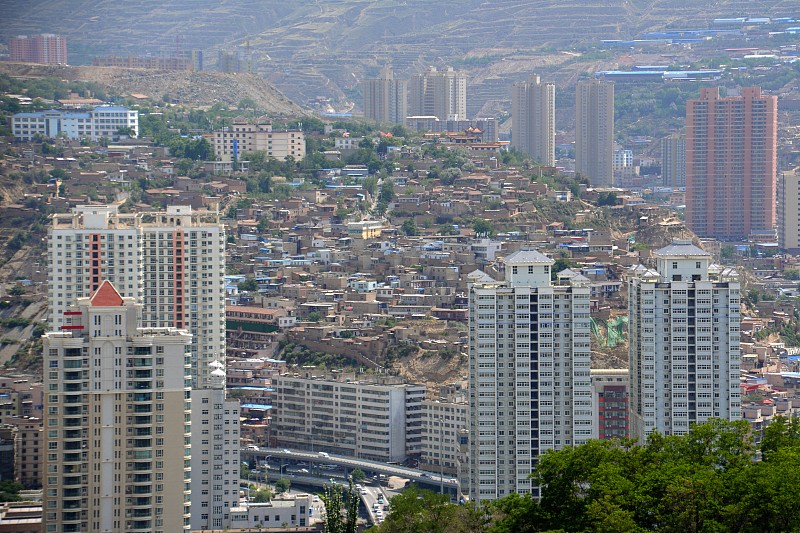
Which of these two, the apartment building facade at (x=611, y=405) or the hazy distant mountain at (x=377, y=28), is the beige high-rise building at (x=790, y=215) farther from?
the apartment building facade at (x=611, y=405)

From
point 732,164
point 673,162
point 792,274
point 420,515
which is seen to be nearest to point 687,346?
point 420,515

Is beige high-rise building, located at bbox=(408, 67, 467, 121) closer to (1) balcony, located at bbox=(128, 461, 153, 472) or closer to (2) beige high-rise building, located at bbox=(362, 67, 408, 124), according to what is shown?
(2) beige high-rise building, located at bbox=(362, 67, 408, 124)

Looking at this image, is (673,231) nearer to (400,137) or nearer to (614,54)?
(400,137)

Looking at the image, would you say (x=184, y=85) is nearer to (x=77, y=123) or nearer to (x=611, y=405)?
(x=77, y=123)

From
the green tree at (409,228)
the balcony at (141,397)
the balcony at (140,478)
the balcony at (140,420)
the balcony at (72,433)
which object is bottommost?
the balcony at (140,478)

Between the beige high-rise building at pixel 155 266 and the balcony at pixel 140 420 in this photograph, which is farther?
the beige high-rise building at pixel 155 266

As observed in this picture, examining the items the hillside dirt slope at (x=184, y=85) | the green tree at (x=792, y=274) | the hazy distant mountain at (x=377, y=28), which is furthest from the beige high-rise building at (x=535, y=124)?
the hazy distant mountain at (x=377, y=28)

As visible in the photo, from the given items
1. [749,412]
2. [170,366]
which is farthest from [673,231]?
[170,366]
